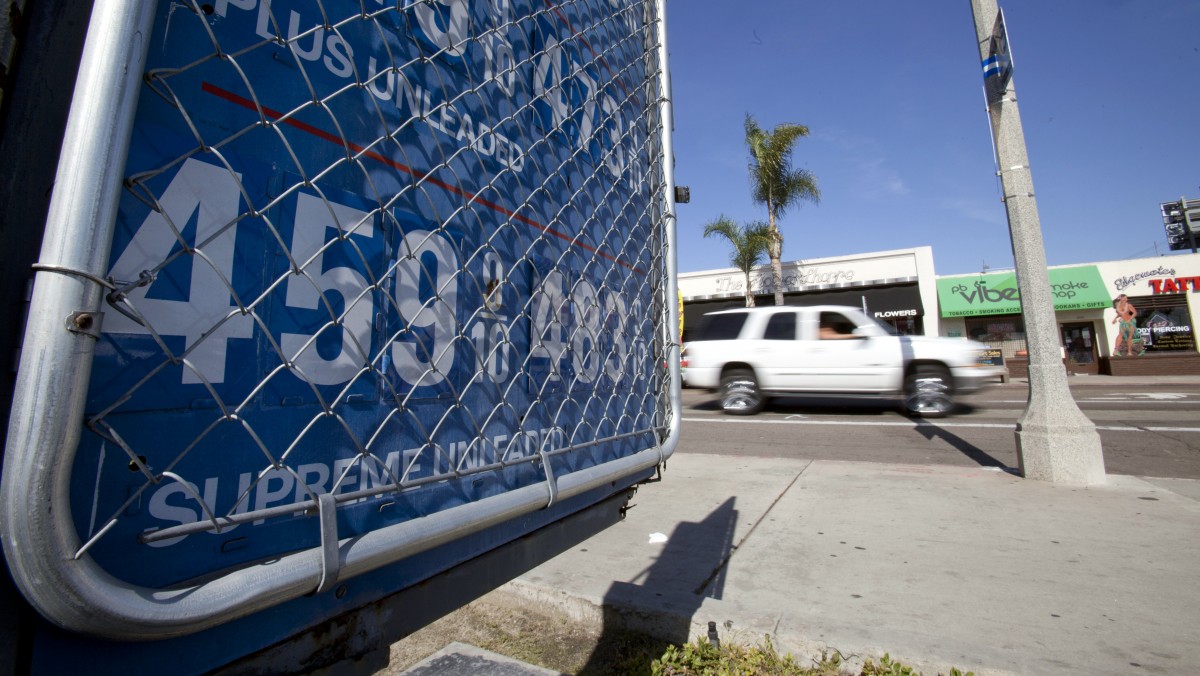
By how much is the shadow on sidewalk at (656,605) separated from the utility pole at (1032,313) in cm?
389

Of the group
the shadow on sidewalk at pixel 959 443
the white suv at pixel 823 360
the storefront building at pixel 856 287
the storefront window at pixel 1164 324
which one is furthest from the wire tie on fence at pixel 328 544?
the storefront window at pixel 1164 324

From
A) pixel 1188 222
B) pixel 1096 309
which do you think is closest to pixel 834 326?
pixel 1096 309

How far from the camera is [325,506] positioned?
2.60 ft

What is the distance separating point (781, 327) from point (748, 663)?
9.75 m

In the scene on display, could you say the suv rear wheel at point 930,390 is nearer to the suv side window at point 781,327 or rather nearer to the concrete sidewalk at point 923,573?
the suv side window at point 781,327

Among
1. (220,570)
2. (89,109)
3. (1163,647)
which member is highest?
(89,109)

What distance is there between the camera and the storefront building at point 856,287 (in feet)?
72.1

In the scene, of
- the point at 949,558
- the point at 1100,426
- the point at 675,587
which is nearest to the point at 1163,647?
the point at 949,558

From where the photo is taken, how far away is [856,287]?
22.8 metres

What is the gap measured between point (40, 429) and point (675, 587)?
3169mm

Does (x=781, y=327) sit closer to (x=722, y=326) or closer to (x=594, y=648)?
(x=722, y=326)

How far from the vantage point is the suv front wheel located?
11.9 meters

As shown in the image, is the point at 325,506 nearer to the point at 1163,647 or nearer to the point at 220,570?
the point at 220,570

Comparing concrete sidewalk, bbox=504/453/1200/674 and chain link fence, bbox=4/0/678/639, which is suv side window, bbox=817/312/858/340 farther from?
chain link fence, bbox=4/0/678/639
